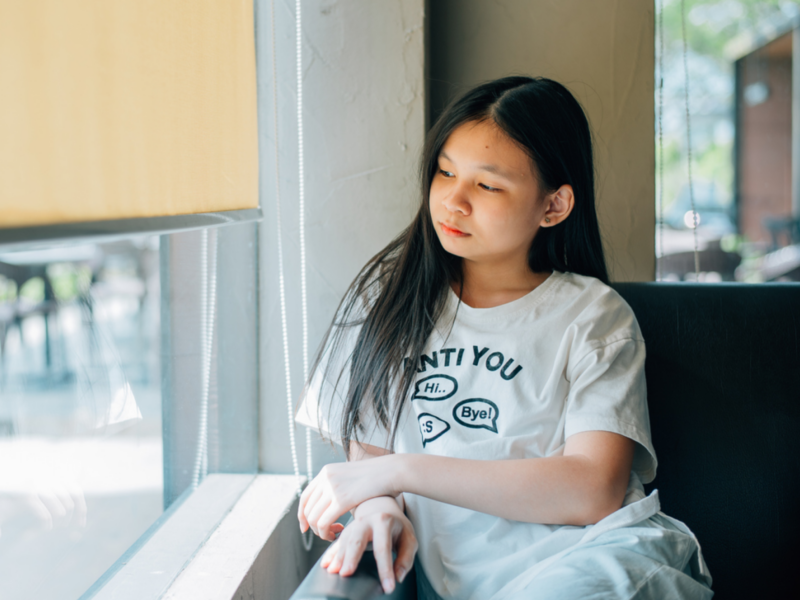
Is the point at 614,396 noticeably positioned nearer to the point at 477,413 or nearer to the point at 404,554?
the point at 477,413

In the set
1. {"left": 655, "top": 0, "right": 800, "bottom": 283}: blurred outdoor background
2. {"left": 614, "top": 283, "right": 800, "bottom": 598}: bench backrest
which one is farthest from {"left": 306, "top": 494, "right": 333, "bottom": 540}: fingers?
{"left": 655, "top": 0, "right": 800, "bottom": 283}: blurred outdoor background

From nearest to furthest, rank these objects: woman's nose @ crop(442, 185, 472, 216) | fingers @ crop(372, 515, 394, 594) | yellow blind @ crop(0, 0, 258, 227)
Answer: yellow blind @ crop(0, 0, 258, 227) < fingers @ crop(372, 515, 394, 594) < woman's nose @ crop(442, 185, 472, 216)

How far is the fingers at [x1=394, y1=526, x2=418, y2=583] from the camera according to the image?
769 millimetres

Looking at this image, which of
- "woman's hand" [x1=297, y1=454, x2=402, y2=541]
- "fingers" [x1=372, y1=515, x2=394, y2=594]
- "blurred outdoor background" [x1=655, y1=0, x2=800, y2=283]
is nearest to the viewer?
"fingers" [x1=372, y1=515, x2=394, y2=594]

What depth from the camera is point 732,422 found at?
1.08m

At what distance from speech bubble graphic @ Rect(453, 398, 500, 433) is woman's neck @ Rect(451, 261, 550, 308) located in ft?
0.60

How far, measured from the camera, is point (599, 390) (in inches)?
36.2

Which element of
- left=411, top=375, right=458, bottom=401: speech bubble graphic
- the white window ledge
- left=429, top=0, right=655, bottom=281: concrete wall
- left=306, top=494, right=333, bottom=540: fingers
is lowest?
the white window ledge

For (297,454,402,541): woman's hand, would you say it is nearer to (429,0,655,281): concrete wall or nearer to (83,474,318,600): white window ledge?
(83,474,318,600): white window ledge

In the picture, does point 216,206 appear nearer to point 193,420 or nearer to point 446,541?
point 193,420

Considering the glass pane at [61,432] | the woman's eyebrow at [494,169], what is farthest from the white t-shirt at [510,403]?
the glass pane at [61,432]

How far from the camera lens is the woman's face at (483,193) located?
38.6 inches

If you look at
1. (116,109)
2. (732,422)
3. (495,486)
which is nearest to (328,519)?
(495,486)

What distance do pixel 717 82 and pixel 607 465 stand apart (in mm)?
5333
